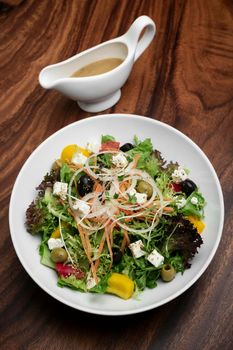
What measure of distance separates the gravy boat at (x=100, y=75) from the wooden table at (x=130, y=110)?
100 mm

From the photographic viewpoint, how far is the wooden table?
4.88ft

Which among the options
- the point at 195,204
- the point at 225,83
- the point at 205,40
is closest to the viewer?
the point at 195,204

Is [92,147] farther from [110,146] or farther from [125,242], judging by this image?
[125,242]

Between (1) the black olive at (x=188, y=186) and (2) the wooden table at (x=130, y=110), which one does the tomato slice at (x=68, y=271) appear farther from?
(1) the black olive at (x=188, y=186)

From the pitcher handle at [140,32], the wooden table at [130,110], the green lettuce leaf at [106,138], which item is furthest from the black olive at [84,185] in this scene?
the pitcher handle at [140,32]

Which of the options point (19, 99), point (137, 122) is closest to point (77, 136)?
point (137, 122)

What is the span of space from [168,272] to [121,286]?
0.15 m

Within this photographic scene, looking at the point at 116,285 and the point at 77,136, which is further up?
the point at 77,136

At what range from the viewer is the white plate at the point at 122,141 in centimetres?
142

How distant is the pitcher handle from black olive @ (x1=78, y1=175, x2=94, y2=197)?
0.67 meters

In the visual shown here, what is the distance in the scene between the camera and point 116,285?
4.80 ft

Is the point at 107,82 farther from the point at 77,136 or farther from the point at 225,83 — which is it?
the point at 225,83

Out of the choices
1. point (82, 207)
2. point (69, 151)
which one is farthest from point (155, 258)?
point (69, 151)

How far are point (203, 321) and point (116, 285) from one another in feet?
0.97
